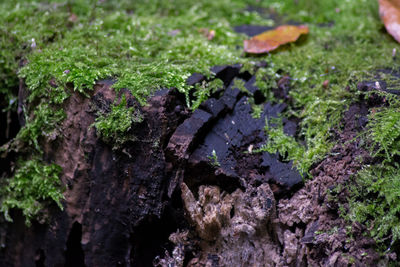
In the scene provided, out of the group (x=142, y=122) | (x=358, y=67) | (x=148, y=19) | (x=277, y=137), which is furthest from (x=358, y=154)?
(x=148, y=19)

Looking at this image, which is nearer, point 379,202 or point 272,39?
point 379,202

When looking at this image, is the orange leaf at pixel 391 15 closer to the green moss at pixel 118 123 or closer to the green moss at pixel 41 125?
the green moss at pixel 118 123

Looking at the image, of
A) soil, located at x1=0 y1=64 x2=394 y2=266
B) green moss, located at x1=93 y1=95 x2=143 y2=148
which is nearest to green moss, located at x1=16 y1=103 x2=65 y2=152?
soil, located at x1=0 y1=64 x2=394 y2=266

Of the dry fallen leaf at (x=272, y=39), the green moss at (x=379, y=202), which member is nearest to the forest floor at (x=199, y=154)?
the green moss at (x=379, y=202)

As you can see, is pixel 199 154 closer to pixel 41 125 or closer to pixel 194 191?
pixel 194 191

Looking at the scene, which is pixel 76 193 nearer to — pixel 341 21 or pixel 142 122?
pixel 142 122

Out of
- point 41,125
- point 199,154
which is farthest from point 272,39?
point 41,125
